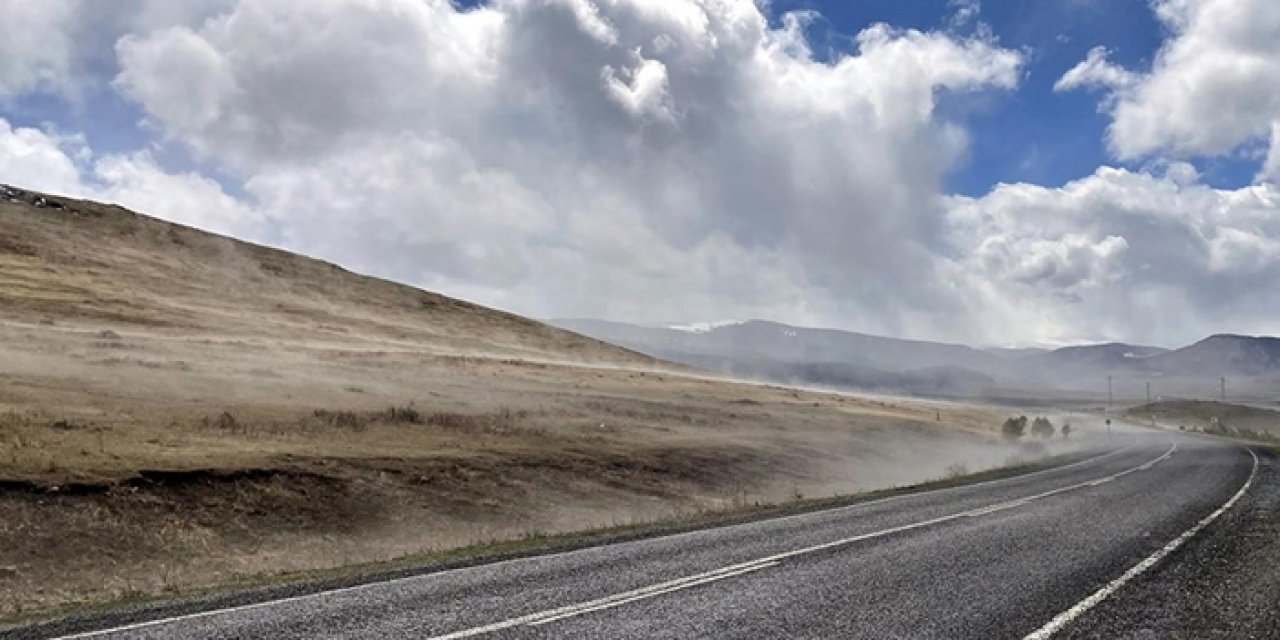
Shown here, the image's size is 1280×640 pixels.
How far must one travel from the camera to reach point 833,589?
10.8 meters

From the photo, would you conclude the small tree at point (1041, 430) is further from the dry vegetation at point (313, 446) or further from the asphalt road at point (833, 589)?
the asphalt road at point (833, 589)

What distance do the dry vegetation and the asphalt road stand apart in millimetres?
8137

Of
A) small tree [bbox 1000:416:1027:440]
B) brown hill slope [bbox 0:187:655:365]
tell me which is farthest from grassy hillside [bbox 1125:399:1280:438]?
brown hill slope [bbox 0:187:655:365]

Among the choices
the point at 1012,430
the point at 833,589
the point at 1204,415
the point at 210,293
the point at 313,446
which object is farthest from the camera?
the point at 1204,415

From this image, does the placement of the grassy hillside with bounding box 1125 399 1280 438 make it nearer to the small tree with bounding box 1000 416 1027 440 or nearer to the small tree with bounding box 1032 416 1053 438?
the small tree with bounding box 1032 416 1053 438

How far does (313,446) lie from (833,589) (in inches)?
877

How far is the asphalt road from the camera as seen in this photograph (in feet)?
29.8

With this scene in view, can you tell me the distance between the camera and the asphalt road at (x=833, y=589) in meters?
9.07

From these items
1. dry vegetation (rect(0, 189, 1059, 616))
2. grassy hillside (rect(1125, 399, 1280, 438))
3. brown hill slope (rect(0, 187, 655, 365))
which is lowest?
dry vegetation (rect(0, 189, 1059, 616))

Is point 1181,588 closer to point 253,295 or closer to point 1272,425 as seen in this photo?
point 253,295

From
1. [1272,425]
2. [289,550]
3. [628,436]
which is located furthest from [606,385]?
[1272,425]

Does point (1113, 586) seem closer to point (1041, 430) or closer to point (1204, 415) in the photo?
point (1041, 430)

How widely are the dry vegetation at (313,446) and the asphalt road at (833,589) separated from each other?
8.14m

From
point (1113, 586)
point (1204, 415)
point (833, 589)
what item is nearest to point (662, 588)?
point (833, 589)
